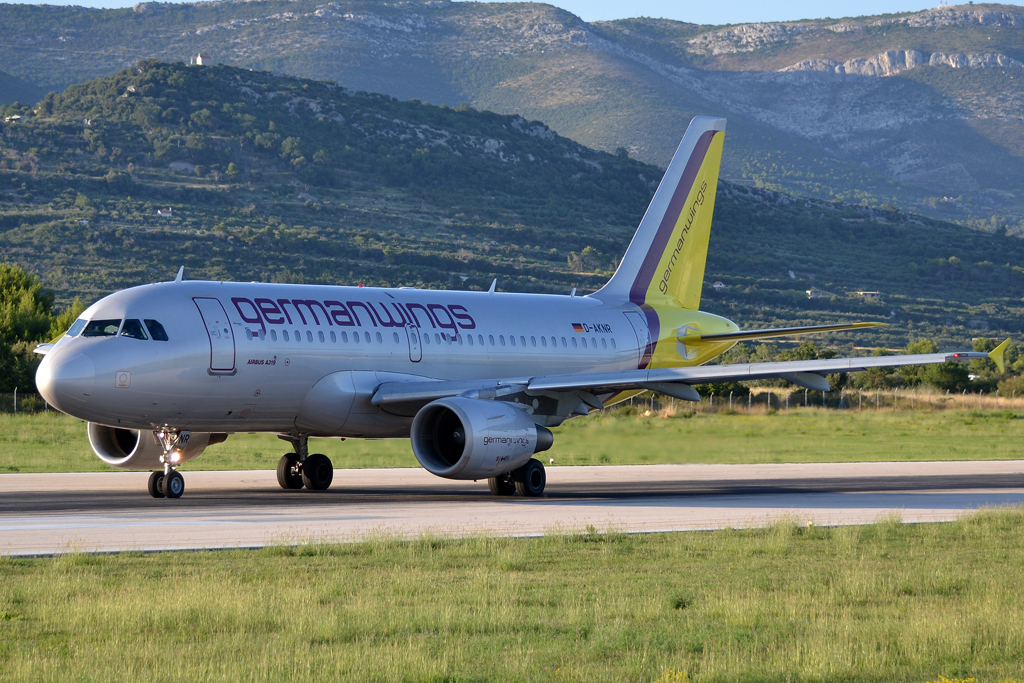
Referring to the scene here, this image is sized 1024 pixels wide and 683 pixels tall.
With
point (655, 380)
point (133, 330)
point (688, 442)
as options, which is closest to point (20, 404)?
point (133, 330)

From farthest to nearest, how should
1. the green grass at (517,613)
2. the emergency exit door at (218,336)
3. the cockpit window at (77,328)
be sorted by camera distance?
the emergency exit door at (218,336) < the cockpit window at (77,328) < the green grass at (517,613)

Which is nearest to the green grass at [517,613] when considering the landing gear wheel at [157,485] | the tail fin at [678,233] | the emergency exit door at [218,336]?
the emergency exit door at [218,336]

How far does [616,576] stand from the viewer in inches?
587

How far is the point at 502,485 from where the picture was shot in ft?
87.1

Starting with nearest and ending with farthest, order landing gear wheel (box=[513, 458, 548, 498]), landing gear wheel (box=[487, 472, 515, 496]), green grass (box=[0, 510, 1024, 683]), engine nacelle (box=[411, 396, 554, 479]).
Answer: green grass (box=[0, 510, 1024, 683]) → engine nacelle (box=[411, 396, 554, 479]) → landing gear wheel (box=[513, 458, 548, 498]) → landing gear wheel (box=[487, 472, 515, 496])

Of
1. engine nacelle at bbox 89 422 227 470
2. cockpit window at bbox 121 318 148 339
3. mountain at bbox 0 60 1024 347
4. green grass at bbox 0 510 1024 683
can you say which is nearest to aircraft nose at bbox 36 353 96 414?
cockpit window at bbox 121 318 148 339

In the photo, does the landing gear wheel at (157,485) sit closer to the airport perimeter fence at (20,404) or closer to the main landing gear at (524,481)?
the main landing gear at (524,481)

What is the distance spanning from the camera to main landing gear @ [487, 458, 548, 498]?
26.1m

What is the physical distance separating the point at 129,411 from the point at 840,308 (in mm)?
110684

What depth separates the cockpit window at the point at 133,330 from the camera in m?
23.5

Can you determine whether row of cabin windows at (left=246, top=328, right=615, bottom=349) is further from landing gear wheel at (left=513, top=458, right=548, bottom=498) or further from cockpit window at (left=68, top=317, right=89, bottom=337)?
landing gear wheel at (left=513, top=458, right=548, bottom=498)

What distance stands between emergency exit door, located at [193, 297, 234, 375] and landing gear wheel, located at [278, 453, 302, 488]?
430 centimetres

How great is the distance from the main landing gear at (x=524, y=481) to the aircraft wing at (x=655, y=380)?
1.54 m

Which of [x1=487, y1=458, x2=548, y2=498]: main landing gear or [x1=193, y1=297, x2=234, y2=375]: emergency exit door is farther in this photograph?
[x1=487, y1=458, x2=548, y2=498]: main landing gear
